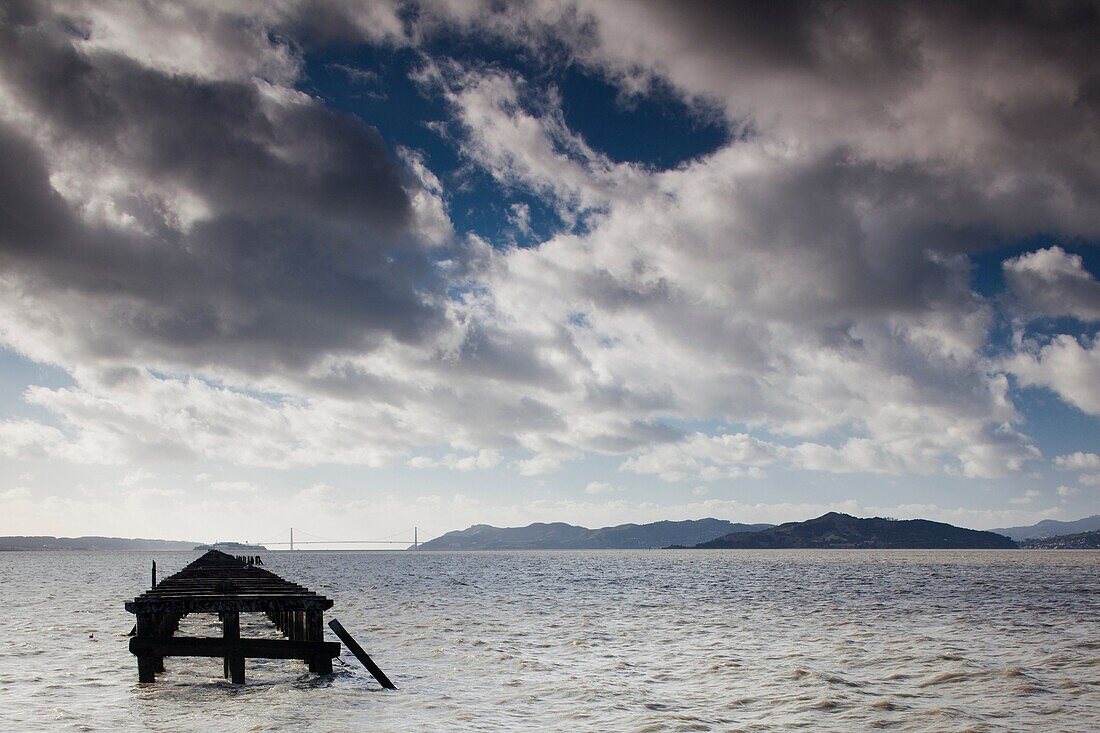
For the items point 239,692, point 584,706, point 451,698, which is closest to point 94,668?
point 239,692

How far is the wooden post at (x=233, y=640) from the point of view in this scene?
17.9m

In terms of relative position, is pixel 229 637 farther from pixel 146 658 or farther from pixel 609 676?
pixel 609 676

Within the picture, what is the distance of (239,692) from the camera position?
18141 mm

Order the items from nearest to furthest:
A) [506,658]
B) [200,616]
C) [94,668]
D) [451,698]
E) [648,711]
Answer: [648,711]
[451,698]
[94,668]
[506,658]
[200,616]

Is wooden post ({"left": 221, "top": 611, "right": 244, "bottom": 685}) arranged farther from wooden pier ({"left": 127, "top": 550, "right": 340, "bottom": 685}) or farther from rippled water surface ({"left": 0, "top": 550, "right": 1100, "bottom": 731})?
rippled water surface ({"left": 0, "top": 550, "right": 1100, "bottom": 731})

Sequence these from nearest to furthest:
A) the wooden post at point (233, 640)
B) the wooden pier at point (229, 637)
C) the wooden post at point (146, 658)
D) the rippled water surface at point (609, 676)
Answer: the rippled water surface at point (609, 676) < the wooden pier at point (229, 637) < the wooden post at point (233, 640) < the wooden post at point (146, 658)

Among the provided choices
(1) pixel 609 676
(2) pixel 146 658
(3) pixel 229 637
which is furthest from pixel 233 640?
(1) pixel 609 676

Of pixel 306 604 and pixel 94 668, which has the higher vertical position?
pixel 306 604

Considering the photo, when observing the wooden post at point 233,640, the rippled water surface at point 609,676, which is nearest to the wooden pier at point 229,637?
the wooden post at point 233,640

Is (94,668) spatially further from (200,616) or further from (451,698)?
(200,616)

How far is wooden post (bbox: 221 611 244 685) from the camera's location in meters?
17.9

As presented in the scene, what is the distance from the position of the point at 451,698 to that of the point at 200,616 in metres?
33.7

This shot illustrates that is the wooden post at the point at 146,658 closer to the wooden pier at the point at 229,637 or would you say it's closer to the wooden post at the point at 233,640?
the wooden pier at the point at 229,637

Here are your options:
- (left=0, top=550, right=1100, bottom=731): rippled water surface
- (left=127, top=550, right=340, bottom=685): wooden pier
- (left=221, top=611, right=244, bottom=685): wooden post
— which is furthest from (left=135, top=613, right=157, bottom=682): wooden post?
(left=221, top=611, right=244, bottom=685): wooden post
